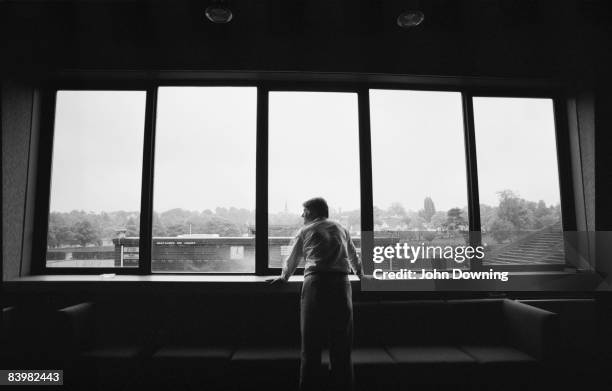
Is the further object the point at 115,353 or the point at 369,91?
the point at 369,91

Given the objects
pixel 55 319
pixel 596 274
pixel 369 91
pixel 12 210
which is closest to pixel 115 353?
pixel 55 319

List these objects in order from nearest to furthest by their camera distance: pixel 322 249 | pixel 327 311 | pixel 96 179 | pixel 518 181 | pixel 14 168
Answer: pixel 327 311, pixel 322 249, pixel 14 168, pixel 96 179, pixel 518 181

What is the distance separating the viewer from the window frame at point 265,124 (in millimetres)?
3242

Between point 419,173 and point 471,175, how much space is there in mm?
557

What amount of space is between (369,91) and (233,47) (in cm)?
152

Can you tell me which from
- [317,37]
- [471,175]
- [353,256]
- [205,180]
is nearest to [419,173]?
[471,175]

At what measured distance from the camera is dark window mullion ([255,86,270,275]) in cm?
323

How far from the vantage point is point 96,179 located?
3340 mm

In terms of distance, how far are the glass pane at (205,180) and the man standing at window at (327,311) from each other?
1.11m

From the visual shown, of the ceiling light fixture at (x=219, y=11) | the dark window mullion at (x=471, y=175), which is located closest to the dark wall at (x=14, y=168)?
the ceiling light fixture at (x=219, y=11)

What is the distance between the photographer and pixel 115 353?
7.92ft

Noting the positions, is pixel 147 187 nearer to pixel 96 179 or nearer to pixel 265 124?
pixel 96 179

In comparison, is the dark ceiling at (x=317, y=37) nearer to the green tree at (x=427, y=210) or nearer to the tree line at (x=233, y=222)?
the green tree at (x=427, y=210)

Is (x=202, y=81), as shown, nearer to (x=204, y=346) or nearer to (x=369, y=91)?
(x=369, y=91)
